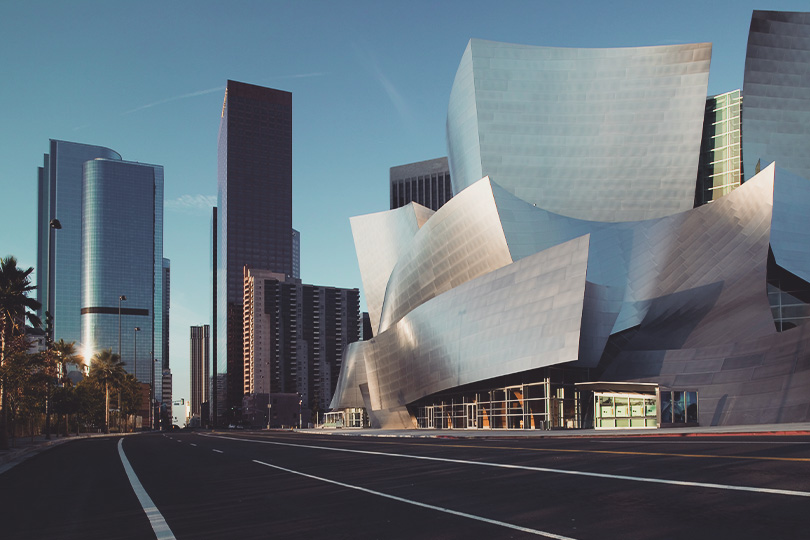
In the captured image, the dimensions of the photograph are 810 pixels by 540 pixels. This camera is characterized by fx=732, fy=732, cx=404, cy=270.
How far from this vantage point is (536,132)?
201 feet

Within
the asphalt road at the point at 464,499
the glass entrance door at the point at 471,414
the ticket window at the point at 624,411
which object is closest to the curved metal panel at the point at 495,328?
the glass entrance door at the point at 471,414

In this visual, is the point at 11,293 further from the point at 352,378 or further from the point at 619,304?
the point at 352,378

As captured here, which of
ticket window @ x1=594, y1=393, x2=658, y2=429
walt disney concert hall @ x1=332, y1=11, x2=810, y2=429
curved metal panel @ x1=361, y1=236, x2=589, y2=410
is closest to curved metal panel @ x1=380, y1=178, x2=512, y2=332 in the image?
walt disney concert hall @ x1=332, y1=11, x2=810, y2=429

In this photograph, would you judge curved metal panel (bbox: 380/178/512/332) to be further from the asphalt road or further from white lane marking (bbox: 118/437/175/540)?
white lane marking (bbox: 118/437/175/540)

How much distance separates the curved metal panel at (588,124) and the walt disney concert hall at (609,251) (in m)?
0.14

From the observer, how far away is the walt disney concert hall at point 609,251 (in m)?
38.8

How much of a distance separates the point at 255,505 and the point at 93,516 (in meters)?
2.29

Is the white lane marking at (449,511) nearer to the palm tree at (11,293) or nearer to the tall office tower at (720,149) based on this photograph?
the palm tree at (11,293)

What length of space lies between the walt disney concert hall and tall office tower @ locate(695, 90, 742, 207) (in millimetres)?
167

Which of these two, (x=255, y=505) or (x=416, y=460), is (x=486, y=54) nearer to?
(x=416, y=460)

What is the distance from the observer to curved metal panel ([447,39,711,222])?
58.0m

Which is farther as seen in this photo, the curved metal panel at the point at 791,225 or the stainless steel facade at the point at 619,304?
the curved metal panel at the point at 791,225

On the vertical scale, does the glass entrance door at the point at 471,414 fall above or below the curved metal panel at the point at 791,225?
below

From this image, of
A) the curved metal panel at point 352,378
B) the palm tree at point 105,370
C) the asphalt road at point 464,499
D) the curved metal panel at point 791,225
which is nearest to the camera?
the asphalt road at point 464,499
